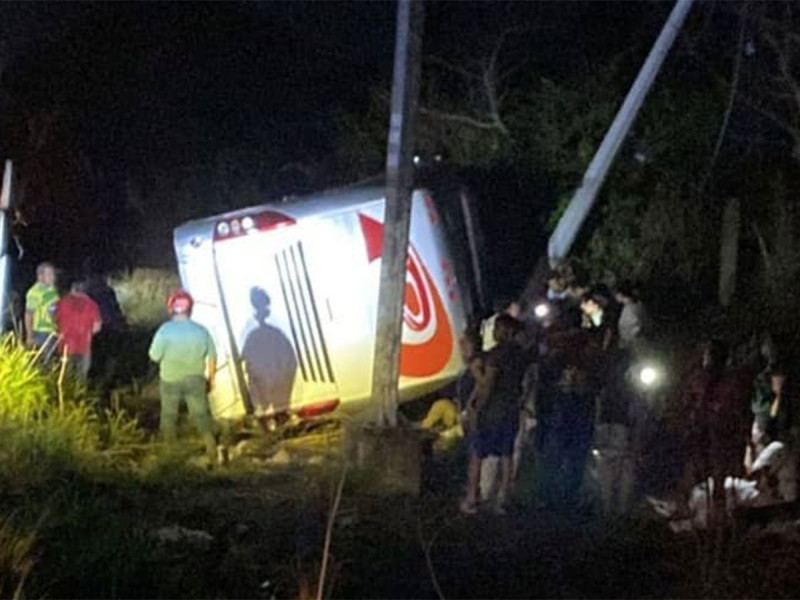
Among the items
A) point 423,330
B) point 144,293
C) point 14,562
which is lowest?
point 14,562

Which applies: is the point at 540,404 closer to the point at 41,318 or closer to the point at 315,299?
the point at 315,299

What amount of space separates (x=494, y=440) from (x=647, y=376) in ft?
4.55

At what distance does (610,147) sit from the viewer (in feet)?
68.7

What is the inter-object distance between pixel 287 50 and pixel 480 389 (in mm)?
20632

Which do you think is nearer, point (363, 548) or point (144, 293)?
point (363, 548)

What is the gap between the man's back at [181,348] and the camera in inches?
543

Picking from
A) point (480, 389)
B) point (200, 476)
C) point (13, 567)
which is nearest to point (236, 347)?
point (200, 476)

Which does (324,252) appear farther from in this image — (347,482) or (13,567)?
(13,567)

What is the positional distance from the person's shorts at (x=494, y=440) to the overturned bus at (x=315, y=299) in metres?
3.36

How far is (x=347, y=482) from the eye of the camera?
12.9 metres

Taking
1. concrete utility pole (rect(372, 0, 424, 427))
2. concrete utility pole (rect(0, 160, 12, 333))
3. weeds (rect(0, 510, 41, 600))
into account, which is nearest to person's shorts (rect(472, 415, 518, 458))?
concrete utility pole (rect(372, 0, 424, 427))

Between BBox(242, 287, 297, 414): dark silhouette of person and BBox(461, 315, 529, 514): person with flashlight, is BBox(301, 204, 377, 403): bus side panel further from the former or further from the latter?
BBox(461, 315, 529, 514): person with flashlight

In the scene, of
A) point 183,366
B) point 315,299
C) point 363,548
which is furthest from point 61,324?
point 363,548

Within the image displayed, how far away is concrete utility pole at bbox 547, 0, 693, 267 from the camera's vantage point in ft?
65.3
